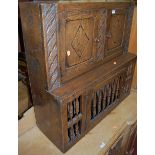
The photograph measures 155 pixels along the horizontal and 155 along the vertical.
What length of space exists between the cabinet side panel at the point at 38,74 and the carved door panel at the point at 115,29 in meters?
0.66

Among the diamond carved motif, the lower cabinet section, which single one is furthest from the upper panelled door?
the lower cabinet section

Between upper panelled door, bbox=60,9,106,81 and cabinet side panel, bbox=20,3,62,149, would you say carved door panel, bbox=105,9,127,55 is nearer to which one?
upper panelled door, bbox=60,9,106,81

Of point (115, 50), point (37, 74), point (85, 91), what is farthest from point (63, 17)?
point (115, 50)

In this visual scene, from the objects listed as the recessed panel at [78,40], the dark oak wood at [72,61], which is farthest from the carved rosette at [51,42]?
the recessed panel at [78,40]

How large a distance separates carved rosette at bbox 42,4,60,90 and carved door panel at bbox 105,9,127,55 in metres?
0.59

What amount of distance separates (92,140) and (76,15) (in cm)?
100

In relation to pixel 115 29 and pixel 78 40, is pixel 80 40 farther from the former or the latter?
pixel 115 29

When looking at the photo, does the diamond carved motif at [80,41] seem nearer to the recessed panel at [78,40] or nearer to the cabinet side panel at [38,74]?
the recessed panel at [78,40]

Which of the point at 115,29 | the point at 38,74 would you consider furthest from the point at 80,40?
the point at 115,29

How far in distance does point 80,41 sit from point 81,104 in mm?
464

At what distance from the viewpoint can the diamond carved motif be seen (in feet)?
3.65

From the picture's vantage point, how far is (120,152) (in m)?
1.71

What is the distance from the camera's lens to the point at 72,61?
45.4 inches
